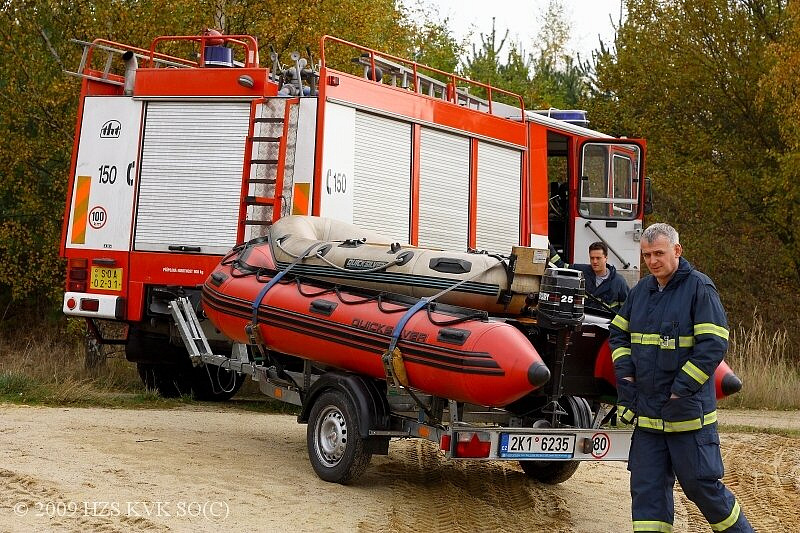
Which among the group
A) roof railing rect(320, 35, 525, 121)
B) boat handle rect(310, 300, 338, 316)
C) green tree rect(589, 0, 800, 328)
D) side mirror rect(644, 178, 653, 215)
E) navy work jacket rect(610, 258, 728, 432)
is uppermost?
green tree rect(589, 0, 800, 328)

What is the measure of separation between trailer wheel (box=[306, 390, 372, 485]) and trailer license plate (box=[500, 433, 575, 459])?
1.02 meters

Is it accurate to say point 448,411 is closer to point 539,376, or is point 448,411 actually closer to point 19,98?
point 539,376

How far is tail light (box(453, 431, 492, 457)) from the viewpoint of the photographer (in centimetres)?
726

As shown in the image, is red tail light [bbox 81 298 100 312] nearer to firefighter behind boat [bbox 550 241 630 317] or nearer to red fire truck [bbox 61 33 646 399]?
red fire truck [bbox 61 33 646 399]

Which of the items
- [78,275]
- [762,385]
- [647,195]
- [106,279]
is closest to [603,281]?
[647,195]

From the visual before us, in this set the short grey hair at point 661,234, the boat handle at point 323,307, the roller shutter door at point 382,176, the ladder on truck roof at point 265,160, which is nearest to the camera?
the short grey hair at point 661,234

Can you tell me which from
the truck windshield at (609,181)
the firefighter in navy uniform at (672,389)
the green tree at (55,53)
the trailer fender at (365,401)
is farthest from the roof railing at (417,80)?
the firefighter in navy uniform at (672,389)

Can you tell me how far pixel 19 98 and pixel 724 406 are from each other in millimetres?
10846

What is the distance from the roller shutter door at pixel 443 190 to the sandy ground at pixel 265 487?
215cm

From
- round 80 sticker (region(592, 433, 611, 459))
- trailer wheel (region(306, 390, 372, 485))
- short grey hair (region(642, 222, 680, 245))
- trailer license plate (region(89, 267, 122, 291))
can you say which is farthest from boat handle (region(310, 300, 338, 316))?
trailer license plate (region(89, 267, 122, 291))

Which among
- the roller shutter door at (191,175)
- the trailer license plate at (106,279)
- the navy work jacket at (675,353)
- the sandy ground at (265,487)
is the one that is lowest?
the sandy ground at (265,487)

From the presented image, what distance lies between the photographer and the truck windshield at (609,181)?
44.2 ft

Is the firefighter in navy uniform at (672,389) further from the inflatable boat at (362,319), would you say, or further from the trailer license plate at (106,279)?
the trailer license plate at (106,279)

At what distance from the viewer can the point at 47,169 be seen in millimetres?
18422
